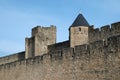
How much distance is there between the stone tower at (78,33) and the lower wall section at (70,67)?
4.09 meters

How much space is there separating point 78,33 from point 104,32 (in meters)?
2.66

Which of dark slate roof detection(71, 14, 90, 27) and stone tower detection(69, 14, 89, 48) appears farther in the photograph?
dark slate roof detection(71, 14, 90, 27)

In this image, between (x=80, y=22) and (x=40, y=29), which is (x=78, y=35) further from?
(x=40, y=29)

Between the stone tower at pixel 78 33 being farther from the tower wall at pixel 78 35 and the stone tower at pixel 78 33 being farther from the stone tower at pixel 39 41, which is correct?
the stone tower at pixel 39 41

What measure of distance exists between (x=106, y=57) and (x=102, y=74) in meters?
0.89

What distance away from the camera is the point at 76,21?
29938 millimetres

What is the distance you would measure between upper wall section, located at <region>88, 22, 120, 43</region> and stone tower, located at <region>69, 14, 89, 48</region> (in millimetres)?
552

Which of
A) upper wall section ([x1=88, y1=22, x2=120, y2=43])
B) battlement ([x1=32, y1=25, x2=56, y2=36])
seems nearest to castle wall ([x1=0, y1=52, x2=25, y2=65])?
battlement ([x1=32, y1=25, x2=56, y2=36])

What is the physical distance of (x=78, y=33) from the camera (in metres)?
29.1

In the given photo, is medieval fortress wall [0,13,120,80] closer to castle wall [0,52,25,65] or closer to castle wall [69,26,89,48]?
castle wall [69,26,89,48]

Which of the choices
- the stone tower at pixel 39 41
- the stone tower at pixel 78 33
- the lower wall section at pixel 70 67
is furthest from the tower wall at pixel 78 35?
the stone tower at pixel 39 41

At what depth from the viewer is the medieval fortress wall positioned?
19.9 metres

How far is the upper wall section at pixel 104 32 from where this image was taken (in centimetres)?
2611

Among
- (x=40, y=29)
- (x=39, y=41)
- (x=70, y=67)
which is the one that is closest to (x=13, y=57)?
(x=39, y=41)
